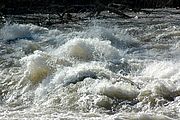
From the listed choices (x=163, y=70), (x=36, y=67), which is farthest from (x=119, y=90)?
(x=36, y=67)

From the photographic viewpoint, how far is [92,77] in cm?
937

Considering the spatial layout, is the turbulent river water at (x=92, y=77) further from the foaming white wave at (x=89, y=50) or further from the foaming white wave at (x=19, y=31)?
the foaming white wave at (x=19, y=31)

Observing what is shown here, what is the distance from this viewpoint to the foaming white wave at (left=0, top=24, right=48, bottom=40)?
48.0 feet

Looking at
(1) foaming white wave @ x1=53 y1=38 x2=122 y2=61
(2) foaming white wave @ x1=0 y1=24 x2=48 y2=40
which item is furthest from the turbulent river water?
(2) foaming white wave @ x1=0 y1=24 x2=48 y2=40

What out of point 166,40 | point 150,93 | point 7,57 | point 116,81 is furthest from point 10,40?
point 150,93

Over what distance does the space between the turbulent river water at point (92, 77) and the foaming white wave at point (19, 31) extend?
20cm

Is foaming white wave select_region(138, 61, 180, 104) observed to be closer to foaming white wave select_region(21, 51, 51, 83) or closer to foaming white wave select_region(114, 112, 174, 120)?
foaming white wave select_region(114, 112, 174, 120)

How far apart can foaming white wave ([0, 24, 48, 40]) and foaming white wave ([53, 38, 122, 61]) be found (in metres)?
3.13

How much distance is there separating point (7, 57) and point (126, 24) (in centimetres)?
634

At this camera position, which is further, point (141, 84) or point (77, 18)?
point (77, 18)

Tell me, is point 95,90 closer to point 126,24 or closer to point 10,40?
point 10,40

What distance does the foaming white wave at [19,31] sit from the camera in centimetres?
1464

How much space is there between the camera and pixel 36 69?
32.9 feet

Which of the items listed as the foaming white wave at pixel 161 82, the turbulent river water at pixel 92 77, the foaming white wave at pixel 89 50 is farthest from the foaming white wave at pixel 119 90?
the foaming white wave at pixel 89 50
